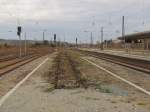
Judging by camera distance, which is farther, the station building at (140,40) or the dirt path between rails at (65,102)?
the station building at (140,40)

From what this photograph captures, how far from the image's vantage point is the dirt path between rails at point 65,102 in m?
9.96

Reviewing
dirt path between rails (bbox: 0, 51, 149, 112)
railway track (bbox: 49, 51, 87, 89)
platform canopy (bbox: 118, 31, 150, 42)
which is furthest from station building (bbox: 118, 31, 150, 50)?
dirt path between rails (bbox: 0, 51, 149, 112)

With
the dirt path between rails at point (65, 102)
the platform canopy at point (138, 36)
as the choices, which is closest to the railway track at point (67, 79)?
the dirt path between rails at point (65, 102)

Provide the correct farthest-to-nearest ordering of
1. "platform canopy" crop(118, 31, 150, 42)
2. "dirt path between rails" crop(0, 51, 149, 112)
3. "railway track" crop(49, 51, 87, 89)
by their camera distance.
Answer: "platform canopy" crop(118, 31, 150, 42), "railway track" crop(49, 51, 87, 89), "dirt path between rails" crop(0, 51, 149, 112)

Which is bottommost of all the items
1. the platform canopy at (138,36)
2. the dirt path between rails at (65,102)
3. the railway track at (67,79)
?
the railway track at (67,79)

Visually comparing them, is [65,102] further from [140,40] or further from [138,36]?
[140,40]

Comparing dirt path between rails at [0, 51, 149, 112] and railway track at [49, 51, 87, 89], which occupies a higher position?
dirt path between rails at [0, 51, 149, 112]

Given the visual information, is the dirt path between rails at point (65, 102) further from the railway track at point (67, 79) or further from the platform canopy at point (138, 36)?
the platform canopy at point (138, 36)

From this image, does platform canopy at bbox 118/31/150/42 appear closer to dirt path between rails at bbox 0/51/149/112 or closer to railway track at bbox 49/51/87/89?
railway track at bbox 49/51/87/89

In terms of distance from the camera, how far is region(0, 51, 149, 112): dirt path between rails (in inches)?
392

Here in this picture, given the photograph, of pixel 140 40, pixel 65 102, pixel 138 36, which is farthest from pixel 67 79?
pixel 140 40

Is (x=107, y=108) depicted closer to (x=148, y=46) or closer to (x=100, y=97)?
(x=100, y=97)

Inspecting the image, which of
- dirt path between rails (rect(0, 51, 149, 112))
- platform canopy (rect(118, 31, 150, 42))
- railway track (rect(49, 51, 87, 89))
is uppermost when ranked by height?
platform canopy (rect(118, 31, 150, 42))

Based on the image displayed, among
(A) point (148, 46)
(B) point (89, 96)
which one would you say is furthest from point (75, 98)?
(A) point (148, 46)
